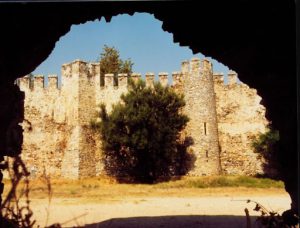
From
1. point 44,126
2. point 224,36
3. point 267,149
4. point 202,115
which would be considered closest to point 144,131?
point 202,115

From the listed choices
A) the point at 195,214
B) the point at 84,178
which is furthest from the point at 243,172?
the point at 195,214

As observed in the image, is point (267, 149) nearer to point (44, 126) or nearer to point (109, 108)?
point (109, 108)

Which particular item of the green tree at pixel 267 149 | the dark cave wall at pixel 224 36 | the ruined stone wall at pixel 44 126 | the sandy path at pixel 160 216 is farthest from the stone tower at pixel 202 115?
the dark cave wall at pixel 224 36

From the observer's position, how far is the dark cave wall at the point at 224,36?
5.96 meters

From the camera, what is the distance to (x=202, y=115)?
31.7 meters

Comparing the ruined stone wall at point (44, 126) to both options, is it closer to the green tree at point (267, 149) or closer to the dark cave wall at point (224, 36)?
the green tree at point (267, 149)

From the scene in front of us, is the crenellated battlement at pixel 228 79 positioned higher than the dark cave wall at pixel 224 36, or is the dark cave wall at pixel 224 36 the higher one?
the crenellated battlement at pixel 228 79

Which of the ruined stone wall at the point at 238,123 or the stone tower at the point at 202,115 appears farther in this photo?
the ruined stone wall at the point at 238,123

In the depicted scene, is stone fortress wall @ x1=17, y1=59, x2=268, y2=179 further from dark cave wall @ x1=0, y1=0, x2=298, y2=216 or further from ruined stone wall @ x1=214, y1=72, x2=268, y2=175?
dark cave wall @ x1=0, y1=0, x2=298, y2=216

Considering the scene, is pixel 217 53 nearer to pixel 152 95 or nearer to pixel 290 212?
pixel 290 212

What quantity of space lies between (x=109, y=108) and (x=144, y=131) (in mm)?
5502

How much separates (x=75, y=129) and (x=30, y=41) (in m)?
25.8

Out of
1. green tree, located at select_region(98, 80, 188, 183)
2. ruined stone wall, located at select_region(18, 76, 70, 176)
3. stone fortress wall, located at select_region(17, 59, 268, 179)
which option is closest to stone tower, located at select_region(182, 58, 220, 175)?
stone fortress wall, located at select_region(17, 59, 268, 179)

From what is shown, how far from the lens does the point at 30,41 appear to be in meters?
6.79
